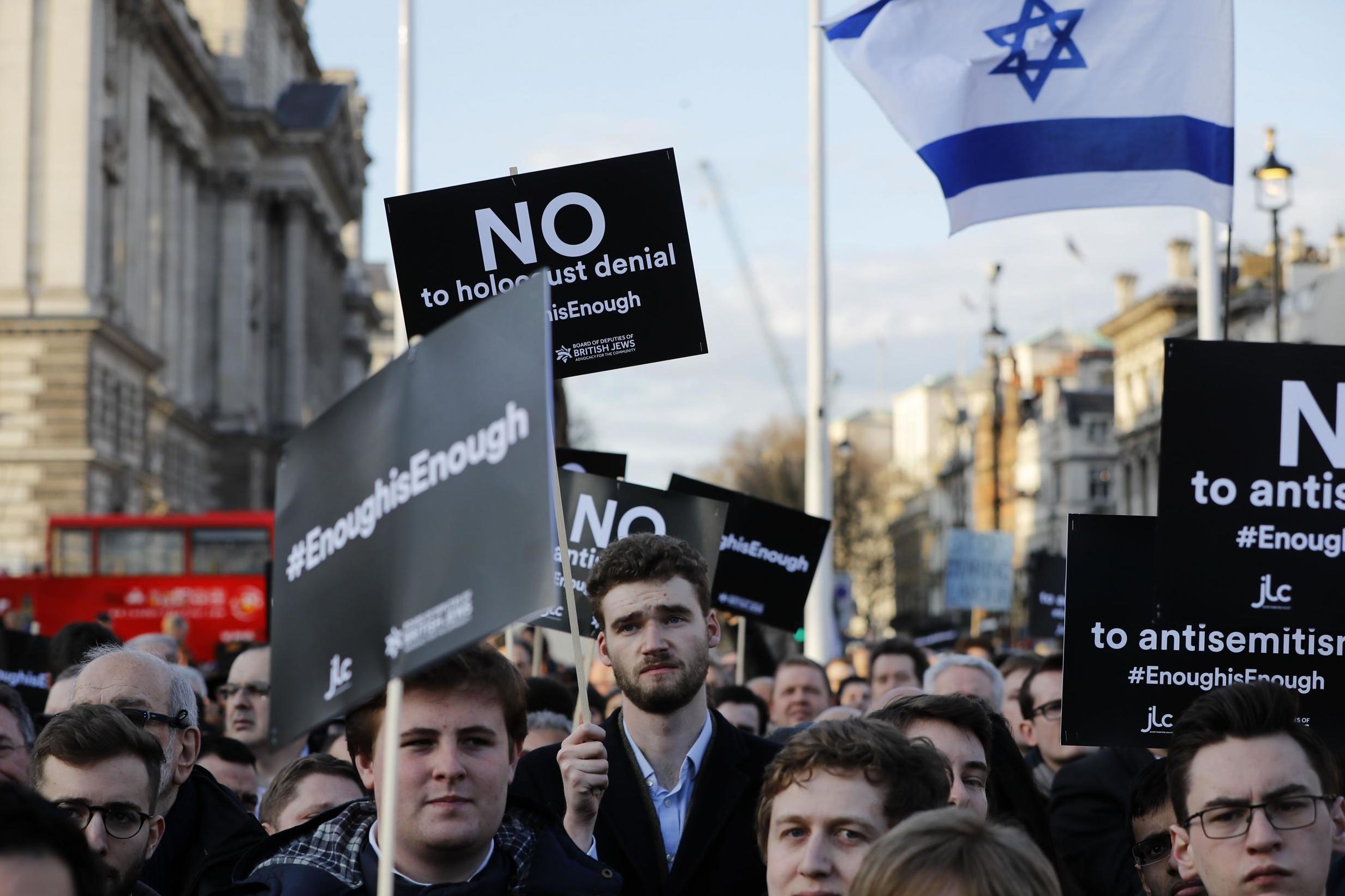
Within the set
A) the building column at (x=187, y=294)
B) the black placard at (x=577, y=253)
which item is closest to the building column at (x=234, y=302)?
the building column at (x=187, y=294)

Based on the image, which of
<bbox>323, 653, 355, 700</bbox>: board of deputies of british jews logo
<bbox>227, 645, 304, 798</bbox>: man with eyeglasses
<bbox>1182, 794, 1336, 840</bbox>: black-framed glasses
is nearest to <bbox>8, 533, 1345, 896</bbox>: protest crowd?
<bbox>1182, 794, 1336, 840</bbox>: black-framed glasses

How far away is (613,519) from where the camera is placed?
8.57 metres

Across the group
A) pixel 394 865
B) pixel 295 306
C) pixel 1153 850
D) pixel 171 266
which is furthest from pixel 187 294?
pixel 394 865

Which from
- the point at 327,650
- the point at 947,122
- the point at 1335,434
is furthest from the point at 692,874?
the point at 947,122

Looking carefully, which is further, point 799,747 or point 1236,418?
point 1236,418

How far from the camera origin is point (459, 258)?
6969 mm

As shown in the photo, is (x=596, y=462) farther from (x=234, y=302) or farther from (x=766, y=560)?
(x=234, y=302)

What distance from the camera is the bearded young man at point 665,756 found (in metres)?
5.50

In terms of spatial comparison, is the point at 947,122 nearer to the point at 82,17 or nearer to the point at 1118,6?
the point at 1118,6

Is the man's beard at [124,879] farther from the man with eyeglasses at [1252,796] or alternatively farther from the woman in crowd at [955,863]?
the man with eyeglasses at [1252,796]

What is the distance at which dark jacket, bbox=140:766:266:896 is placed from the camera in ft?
19.0

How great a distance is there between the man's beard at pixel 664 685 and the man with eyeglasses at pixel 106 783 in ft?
4.43

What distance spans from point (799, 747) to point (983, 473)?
397 feet

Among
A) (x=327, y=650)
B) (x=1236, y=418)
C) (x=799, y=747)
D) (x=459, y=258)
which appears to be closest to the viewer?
(x=327, y=650)
